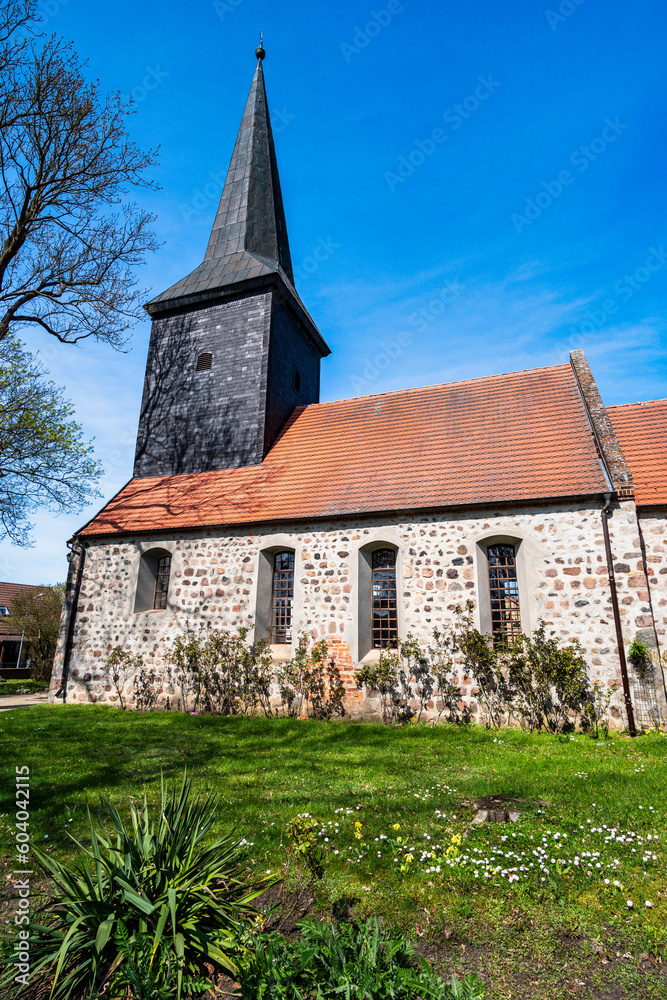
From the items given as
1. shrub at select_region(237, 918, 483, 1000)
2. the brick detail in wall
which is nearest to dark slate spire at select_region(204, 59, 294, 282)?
the brick detail in wall

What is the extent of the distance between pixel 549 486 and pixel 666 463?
2.71m

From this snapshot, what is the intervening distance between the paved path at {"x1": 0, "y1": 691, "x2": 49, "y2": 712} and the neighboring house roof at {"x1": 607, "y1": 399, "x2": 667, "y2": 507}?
14.2m

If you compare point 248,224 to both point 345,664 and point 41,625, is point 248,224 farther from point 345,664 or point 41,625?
point 41,625

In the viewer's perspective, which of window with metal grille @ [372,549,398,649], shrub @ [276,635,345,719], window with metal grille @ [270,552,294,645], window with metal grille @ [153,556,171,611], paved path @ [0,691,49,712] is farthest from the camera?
paved path @ [0,691,49,712]

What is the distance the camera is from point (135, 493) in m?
14.4

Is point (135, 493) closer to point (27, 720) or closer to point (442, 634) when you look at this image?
point (27, 720)

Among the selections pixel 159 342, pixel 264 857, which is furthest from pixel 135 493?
pixel 264 857

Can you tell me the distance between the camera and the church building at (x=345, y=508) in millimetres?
8906

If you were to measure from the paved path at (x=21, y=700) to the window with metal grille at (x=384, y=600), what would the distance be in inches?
339

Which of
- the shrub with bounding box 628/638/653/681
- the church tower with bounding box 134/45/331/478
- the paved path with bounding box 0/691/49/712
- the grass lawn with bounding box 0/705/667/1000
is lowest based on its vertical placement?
the paved path with bounding box 0/691/49/712

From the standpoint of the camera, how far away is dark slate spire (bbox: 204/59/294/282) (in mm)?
16619

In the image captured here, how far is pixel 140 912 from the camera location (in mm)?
2727

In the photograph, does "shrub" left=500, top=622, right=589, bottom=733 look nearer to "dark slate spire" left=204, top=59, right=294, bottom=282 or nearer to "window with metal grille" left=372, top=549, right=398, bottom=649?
"window with metal grille" left=372, top=549, right=398, bottom=649

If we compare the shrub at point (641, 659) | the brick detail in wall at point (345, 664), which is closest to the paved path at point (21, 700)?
the brick detail in wall at point (345, 664)
